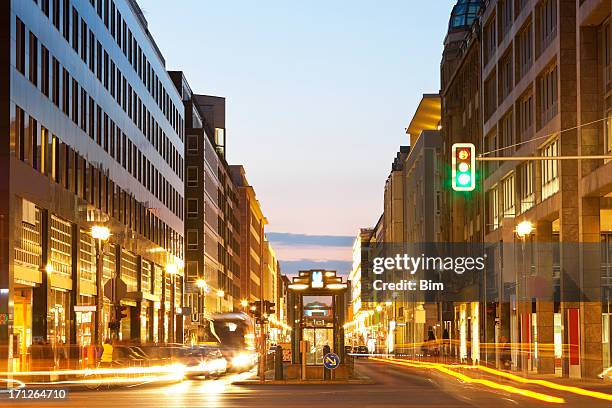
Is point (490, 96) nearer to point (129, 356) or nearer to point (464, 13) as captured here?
point (464, 13)

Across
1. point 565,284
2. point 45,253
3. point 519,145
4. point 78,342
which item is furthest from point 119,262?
point 565,284

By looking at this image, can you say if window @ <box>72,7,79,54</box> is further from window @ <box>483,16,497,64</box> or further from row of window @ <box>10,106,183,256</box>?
window @ <box>483,16,497,64</box>

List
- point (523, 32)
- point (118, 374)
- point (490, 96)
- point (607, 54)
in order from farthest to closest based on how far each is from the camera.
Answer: point (490, 96) → point (523, 32) → point (607, 54) → point (118, 374)

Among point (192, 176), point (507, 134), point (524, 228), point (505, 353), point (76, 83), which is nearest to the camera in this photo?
point (524, 228)

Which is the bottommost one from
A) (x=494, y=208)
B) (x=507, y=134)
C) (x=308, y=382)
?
(x=308, y=382)

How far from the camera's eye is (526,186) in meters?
66.6

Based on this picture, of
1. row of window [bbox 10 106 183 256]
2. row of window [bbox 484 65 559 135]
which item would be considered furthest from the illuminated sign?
row of window [bbox 484 65 559 135]

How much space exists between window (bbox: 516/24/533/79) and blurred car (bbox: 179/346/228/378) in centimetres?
2441

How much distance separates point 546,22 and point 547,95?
360cm

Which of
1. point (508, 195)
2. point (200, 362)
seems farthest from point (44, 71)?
point (508, 195)

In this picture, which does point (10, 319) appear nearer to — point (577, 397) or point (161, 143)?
point (577, 397)

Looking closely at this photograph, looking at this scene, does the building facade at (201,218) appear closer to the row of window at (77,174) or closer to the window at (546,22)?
the row of window at (77,174)

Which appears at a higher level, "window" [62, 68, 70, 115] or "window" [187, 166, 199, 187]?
"window" [187, 166, 199, 187]

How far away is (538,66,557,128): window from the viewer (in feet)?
189
